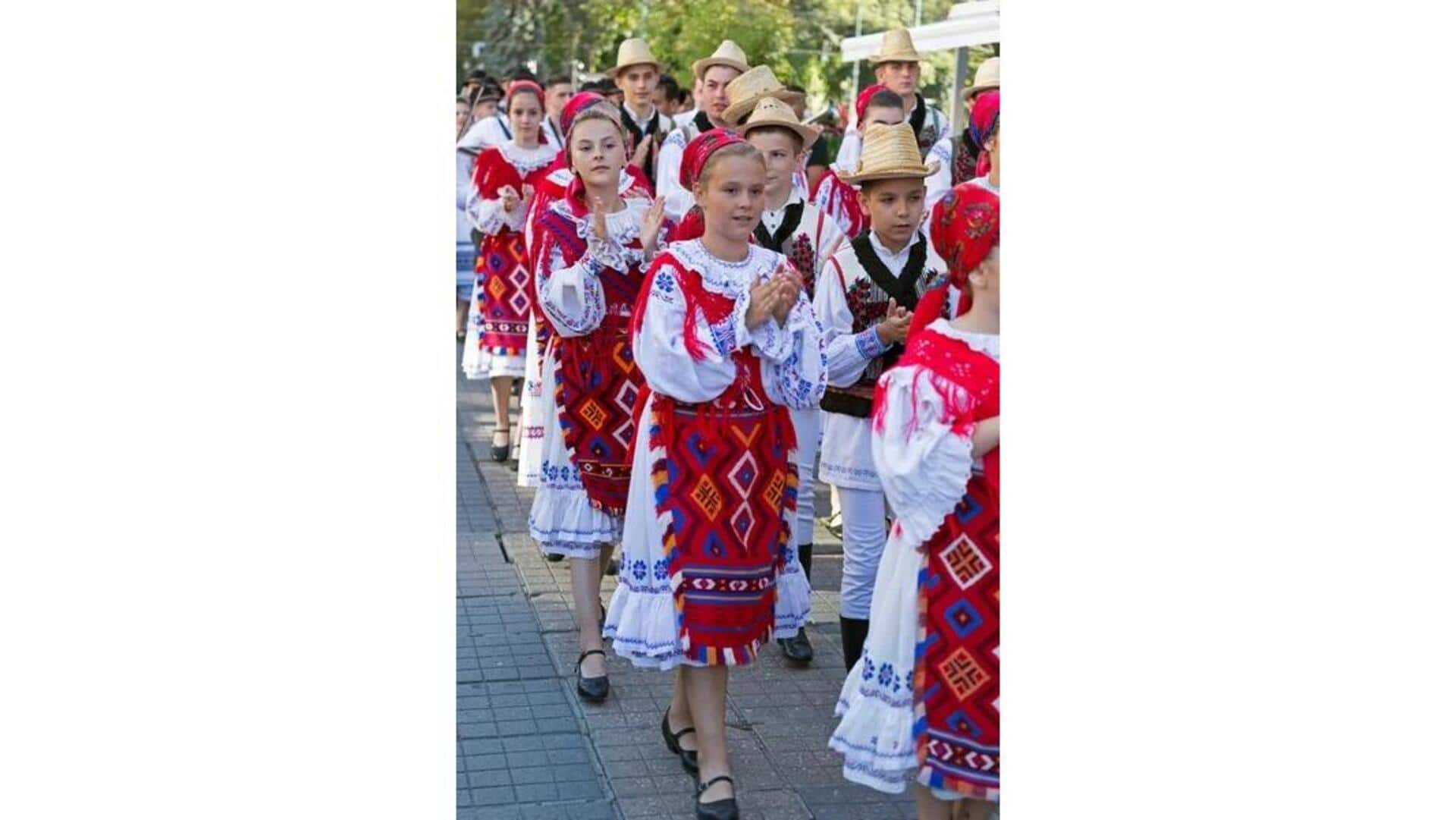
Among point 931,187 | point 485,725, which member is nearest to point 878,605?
point 485,725

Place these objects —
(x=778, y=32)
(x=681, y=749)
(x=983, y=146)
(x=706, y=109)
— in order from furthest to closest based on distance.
Answer: (x=778, y=32), (x=706, y=109), (x=983, y=146), (x=681, y=749)

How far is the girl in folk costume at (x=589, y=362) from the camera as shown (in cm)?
537

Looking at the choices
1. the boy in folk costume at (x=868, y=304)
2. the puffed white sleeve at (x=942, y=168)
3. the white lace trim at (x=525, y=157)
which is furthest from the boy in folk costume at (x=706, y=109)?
the boy in folk costume at (x=868, y=304)

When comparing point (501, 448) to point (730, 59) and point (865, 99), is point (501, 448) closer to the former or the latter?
point (730, 59)

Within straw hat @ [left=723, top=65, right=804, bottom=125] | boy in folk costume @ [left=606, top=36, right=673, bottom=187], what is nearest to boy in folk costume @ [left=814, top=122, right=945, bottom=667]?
straw hat @ [left=723, top=65, right=804, bottom=125]

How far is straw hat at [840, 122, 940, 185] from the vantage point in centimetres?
497

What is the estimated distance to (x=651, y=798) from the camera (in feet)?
15.6

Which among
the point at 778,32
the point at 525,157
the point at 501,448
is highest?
the point at 778,32

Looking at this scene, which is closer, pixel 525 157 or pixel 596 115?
pixel 596 115

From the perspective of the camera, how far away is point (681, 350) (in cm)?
429

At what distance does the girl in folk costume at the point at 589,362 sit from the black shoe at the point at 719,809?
1078mm

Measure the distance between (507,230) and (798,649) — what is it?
3.88 m

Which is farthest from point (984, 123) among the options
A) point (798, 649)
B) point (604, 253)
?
point (798, 649)
